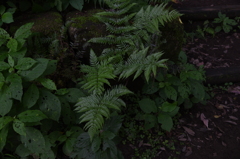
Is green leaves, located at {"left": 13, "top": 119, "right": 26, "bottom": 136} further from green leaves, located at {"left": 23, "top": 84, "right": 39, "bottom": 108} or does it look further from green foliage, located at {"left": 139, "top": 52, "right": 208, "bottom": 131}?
green foliage, located at {"left": 139, "top": 52, "right": 208, "bottom": 131}

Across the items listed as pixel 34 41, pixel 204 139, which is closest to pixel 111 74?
pixel 34 41

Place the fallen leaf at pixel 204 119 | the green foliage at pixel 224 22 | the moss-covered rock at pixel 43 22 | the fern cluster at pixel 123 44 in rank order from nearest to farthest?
the fern cluster at pixel 123 44
the moss-covered rock at pixel 43 22
the fallen leaf at pixel 204 119
the green foliage at pixel 224 22

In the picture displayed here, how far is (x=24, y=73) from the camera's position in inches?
90.7

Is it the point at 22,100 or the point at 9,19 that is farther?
the point at 9,19

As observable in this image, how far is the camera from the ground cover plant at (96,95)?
228 cm

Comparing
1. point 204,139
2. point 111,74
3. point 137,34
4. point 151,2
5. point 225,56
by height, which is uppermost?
point 151,2

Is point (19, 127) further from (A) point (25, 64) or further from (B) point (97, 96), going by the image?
(B) point (97, 96)

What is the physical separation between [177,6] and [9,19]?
11.6ft

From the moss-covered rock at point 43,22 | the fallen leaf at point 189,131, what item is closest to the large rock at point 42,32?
the moss-covered rock at point 43,22

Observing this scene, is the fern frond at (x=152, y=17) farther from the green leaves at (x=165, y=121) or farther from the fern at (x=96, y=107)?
the green leaves at (x=165, y=121)

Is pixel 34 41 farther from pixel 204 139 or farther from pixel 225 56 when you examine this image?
pixel 225 56

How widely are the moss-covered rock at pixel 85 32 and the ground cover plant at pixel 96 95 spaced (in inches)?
3.5

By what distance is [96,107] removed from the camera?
229cm

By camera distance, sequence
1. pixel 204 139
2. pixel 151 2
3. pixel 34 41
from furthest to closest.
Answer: pixel 151 2, pixel 204 139, pixel 34 41
